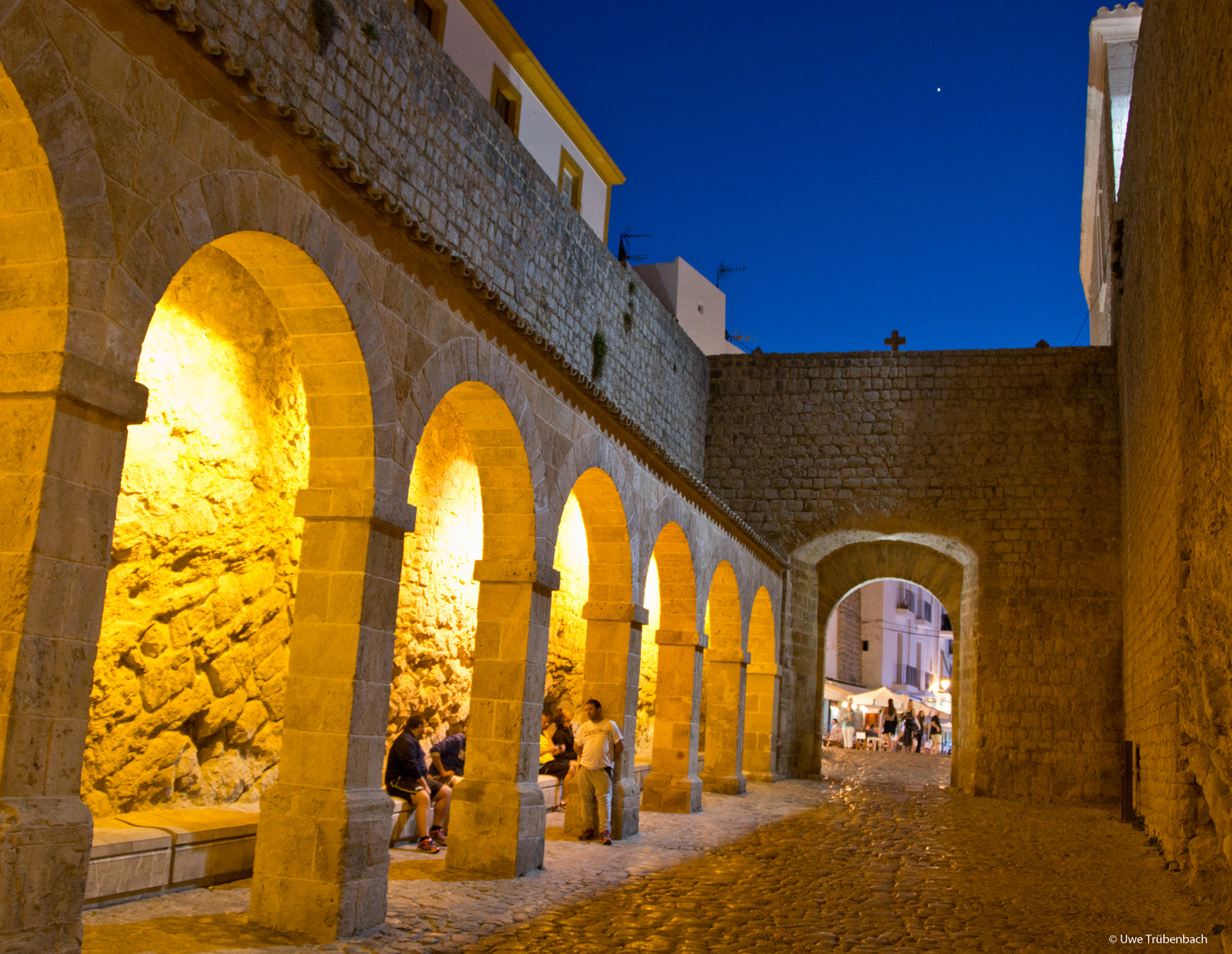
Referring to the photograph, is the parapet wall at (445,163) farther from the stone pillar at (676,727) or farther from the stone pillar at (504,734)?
the stone pillar at (676,727)

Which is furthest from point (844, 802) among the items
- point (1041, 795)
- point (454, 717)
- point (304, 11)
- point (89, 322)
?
point (89, 322)

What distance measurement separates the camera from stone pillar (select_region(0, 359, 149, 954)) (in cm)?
347

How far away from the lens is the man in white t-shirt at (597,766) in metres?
8.47

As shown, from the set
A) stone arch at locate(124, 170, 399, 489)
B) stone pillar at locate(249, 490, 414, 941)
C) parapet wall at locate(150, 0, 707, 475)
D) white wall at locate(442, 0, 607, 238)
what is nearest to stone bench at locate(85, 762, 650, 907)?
stone pillar at locate(249, 490, 414, 941)

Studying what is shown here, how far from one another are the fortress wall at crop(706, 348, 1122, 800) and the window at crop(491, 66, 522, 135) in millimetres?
5684

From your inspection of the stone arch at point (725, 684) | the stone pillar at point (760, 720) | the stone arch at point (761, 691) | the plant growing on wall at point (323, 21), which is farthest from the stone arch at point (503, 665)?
the stone pillar at point (760, 720)

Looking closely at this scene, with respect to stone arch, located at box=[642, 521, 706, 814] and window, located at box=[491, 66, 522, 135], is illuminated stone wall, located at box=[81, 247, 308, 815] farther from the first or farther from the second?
window, located at box=[491, 66, 522, 135]

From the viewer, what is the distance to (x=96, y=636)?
3.84 metres

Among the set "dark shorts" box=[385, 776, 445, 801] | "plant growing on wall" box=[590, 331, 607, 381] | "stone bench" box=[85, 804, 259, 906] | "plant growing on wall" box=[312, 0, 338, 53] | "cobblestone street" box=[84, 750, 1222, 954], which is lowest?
"cobblestone street" box=[84, 750, 1222, 954]

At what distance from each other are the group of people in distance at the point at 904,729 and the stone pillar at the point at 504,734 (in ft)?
71.0

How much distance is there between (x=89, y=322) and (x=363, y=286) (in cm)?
191

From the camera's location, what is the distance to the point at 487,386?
683 cm

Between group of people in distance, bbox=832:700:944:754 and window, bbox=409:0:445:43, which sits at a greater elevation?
window, bbox=409:0:445:43

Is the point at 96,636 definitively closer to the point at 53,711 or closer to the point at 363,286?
the point at 53,711
